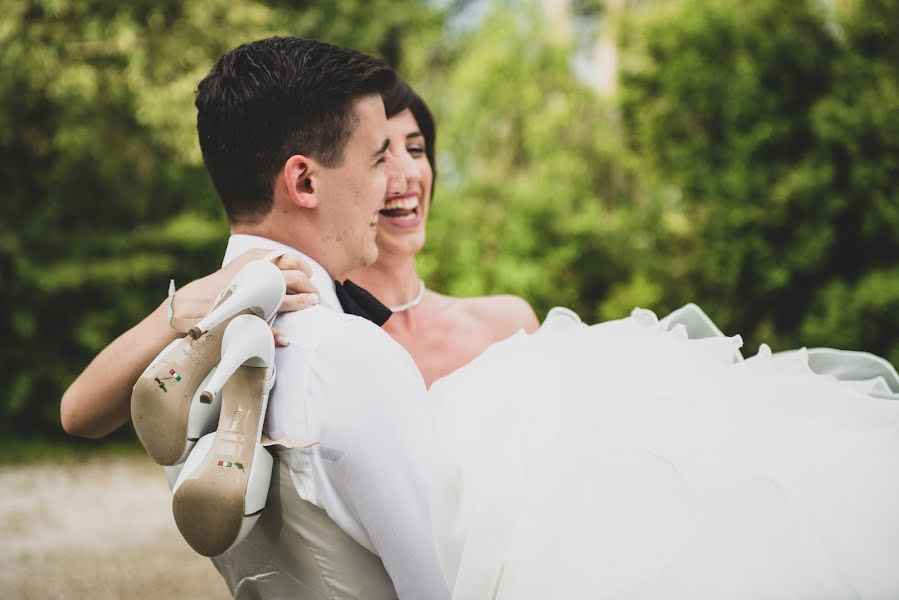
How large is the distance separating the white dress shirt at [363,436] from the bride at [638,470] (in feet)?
0.17

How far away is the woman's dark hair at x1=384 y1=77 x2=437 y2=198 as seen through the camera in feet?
10.0

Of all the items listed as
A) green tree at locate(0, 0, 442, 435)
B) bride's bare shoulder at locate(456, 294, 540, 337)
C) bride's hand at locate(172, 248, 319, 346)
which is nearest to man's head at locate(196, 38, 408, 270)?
bride's hand at locate(172, 248, 319, 346)

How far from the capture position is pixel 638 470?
5.13 feet

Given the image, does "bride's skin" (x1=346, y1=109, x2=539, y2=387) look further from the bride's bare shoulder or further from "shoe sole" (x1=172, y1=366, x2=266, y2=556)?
"shoe sole" (x1=172, y1=366, x2=266, y2=556)

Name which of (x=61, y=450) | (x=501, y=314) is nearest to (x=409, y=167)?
(x=501, y=314)

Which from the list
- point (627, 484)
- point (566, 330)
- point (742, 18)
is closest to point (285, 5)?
point (742, 18)

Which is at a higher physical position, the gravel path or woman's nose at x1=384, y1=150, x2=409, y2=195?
woman's nose at x1=384, y1=150, x2=409, y2=195

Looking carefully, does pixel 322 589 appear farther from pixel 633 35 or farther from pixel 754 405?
pixel 633 35

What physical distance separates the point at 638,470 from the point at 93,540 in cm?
678

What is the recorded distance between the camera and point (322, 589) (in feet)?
5.36

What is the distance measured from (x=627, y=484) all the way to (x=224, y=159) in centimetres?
109

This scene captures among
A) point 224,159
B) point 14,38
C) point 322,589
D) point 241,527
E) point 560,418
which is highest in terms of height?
point 14,38

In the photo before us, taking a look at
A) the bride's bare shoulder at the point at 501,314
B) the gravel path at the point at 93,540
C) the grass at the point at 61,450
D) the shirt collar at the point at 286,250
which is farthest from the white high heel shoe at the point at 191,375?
the grass at the point at 61,450

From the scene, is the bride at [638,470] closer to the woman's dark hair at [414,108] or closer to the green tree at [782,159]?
the woman's dark hair at [414,108]
